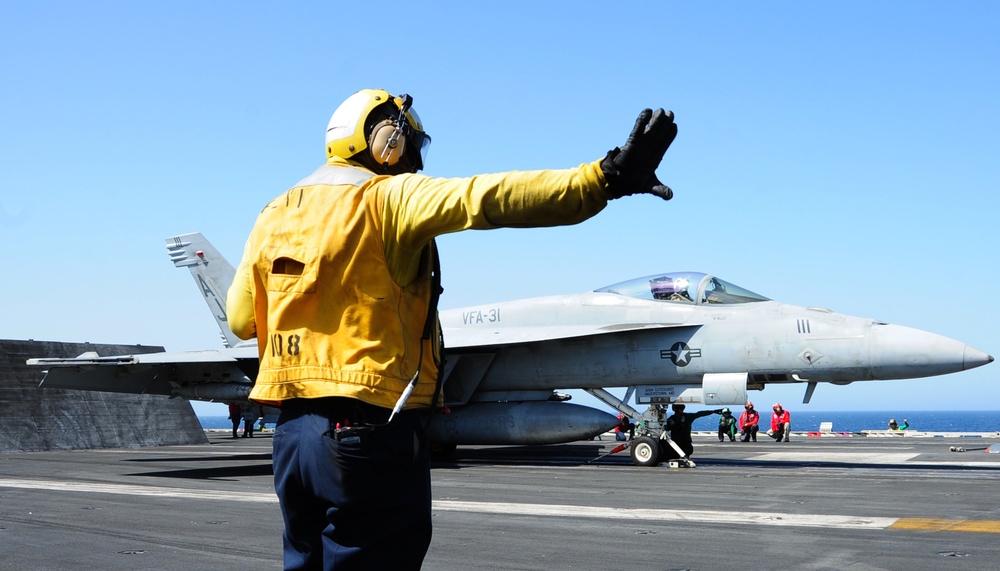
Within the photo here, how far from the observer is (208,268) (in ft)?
73.2

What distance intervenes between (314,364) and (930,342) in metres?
12.4

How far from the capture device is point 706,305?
1491 centimetres

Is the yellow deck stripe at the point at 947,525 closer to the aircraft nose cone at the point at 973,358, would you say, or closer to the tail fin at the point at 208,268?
the aircraft nose cone at the point at 973,358

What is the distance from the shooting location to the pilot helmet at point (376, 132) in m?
2.92

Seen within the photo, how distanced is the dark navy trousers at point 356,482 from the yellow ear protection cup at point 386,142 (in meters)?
0.81

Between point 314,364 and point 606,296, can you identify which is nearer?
point 314,364

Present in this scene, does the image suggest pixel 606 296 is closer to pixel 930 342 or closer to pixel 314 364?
pixel 930 342

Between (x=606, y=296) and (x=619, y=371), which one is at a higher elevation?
(x=606, y=296)


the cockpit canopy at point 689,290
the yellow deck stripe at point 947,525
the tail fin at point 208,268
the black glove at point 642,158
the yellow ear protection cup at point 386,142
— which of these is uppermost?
the tail fin at point 208,268

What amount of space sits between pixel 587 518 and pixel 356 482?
6090 millimetres

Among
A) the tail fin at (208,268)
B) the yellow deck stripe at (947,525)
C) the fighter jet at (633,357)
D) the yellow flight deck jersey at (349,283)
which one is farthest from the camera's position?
the tail fin at (208,268)

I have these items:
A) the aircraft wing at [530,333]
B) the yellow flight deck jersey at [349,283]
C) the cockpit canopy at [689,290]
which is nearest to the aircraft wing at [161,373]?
the aircraft wing at [530,333]

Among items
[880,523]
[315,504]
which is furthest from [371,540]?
[880,523]

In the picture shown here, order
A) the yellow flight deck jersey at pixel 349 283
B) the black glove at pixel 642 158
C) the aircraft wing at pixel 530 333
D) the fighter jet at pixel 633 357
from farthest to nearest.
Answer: the aircraft wing at pixel 530 333 < the fighter jet at pixel 633 357 < the yellow flight deck jersey at pixel 349 283 < the black glove at pixel 642 158
